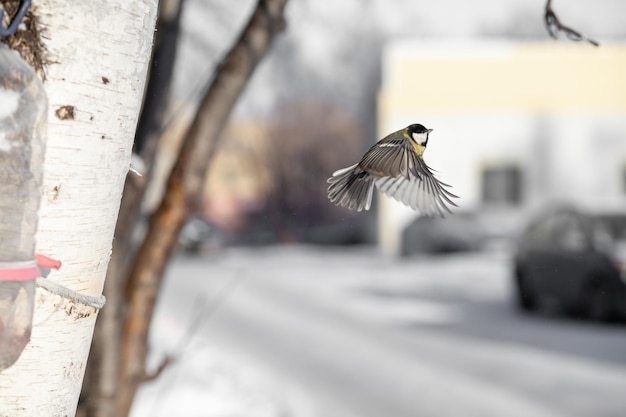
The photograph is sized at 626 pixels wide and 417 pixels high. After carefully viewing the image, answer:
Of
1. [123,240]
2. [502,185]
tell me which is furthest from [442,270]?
[123,240]

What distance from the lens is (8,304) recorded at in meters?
0.99

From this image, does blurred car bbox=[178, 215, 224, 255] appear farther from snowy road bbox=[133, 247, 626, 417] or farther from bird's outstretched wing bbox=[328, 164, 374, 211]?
bird's outstretched wing bbox=[328, 164, 374, 211]

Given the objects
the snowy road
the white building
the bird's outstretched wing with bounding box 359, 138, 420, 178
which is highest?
the white building

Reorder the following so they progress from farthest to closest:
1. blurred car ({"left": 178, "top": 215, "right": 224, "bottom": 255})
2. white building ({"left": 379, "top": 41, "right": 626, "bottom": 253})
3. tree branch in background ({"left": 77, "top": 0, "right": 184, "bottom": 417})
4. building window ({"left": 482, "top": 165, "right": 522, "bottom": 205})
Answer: building window ({"left": 482, "top": 165, "right": 522, "bottom": 205}), white building ({"left": 379, "top": 41, "right": 626, "bottom": 253}), blurred car ({"left": 178, "top": 215, "right": 224, "bottom": 255}), tree branch in background ({"left": 77, "top": 0, "right": 184, "bottom": 417})

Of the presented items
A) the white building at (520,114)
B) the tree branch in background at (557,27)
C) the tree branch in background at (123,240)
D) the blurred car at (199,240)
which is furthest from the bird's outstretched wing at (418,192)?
the white building at (520,114)

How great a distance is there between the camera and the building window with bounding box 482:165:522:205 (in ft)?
72.9

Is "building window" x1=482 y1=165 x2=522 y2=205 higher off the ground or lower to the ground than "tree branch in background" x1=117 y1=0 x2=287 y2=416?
higher

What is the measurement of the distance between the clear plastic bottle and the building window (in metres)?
21.8

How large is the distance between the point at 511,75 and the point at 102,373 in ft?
66.8

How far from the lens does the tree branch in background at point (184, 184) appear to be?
2.90 metres

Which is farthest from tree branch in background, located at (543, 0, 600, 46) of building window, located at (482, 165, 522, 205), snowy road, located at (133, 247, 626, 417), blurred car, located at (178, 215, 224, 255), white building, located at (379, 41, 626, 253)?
building window, located at (482, 165, 522, 205)

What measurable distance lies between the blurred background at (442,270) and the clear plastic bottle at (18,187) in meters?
2.09

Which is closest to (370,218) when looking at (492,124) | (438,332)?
(492,124)

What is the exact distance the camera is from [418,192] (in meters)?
1.27
